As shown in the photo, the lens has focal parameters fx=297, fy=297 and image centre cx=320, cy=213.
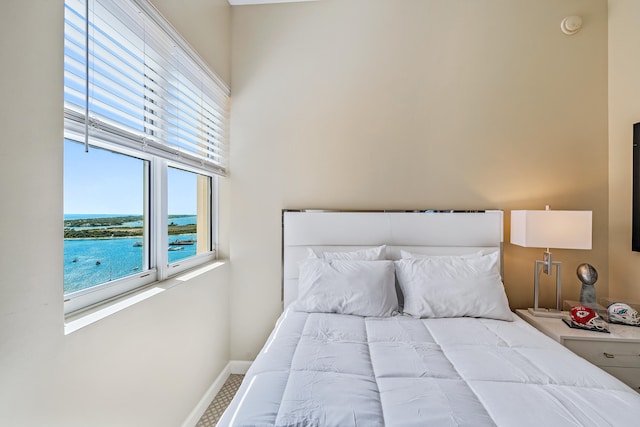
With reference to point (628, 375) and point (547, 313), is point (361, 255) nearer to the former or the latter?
point (547, 313)

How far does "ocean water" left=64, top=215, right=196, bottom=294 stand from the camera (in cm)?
115

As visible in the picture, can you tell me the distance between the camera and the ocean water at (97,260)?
115cm

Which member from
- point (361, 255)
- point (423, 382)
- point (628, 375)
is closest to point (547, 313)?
point (628, 375)

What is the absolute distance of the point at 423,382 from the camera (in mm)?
1173

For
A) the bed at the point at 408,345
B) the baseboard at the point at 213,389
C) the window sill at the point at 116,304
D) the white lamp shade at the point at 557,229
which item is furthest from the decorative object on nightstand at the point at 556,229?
the baseboard at the point at 213,389

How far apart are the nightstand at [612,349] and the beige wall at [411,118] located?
0.60 meters

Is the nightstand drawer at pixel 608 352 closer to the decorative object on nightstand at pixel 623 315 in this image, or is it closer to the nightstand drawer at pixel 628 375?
the nightstand drawer at pixel 628 375

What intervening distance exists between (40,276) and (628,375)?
9.64ft

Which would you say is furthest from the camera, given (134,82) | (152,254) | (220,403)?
(220,403)

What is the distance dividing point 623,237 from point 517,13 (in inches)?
75.7

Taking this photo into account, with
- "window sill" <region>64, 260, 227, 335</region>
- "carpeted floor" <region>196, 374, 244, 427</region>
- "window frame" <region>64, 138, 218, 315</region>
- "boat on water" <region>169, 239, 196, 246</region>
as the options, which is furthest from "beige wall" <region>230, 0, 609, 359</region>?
"window sill" <region>64, 260, 227, 335</region>

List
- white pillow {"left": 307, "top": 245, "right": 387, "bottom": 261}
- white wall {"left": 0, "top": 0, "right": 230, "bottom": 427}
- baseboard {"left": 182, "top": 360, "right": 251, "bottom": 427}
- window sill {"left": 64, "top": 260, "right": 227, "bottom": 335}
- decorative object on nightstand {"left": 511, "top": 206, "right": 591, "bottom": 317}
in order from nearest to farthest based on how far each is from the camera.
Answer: white wall {"left": 0, "top": 0, "right": 230, "bottom": 427} → window sill {"left": 64, "top": 260, "right": 227, "bottom": 335} → baseboard {"left": 182, "top": 360, "right": 251, "bottom": 427} → decorative object on nightstand {"left": 511, "top": 206, "right": 591, "bottom": 317} → white pillow {"left": 307, "top": 245, "right": 387, "bottom": 261}

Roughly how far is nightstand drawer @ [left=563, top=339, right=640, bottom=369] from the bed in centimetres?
34

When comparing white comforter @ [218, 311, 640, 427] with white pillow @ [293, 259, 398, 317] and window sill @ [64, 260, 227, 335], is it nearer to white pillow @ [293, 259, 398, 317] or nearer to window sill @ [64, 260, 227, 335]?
white pillow @ [293, 259, 398, 317]
